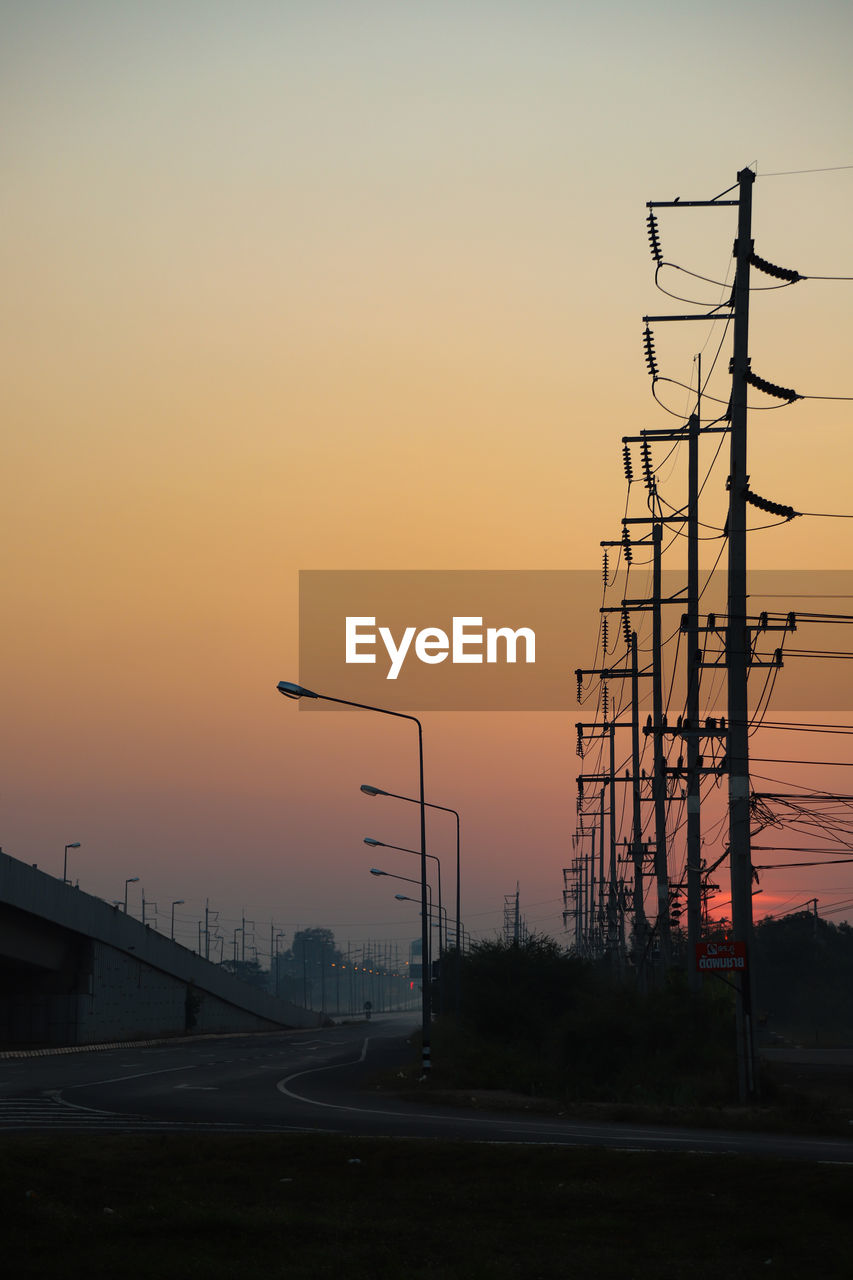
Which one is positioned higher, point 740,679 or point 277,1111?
point 740,679

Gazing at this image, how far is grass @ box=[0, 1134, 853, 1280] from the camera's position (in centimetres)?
1315

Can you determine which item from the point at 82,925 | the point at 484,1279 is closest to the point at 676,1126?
the point at 484,1279

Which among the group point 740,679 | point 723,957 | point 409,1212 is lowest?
point 409,1212

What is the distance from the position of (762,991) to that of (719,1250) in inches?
4749

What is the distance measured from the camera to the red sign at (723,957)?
28562mm

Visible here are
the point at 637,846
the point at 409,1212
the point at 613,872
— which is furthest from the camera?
the point at 613,872

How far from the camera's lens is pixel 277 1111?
29.6m

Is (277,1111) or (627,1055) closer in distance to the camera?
(277,1111)

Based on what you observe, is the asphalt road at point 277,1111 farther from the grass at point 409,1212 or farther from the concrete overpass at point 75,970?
the concrete overpass at point 75,970

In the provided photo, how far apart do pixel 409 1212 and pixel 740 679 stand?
1572cm

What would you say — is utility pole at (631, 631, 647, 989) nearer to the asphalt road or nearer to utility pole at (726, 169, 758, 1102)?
the asphalt road

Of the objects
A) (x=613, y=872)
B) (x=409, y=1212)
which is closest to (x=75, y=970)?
(x=613, y=872)

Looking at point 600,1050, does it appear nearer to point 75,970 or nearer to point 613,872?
point 613,872

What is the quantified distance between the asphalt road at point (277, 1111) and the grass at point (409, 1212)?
286cm
